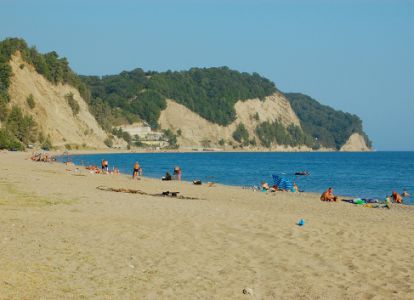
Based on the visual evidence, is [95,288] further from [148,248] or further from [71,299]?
[148,248]

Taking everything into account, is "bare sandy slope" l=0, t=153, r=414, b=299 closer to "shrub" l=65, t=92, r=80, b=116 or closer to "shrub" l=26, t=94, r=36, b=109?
"shrub" l=26, t=94, r=36, b=109

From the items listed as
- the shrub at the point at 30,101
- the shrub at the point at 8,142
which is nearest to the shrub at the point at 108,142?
the shrub at the point at 30,101

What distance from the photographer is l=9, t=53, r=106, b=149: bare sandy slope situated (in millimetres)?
109188

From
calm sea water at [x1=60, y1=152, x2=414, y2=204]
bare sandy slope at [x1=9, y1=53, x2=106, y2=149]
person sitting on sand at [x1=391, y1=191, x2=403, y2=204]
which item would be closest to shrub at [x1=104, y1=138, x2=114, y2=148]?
bare sandy slope at [x1=9, y1=53, x2=106, y2=149]

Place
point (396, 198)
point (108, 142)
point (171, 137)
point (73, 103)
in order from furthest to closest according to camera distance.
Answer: point (171, 137) < point (108, 142) < point (73, 103) < point (396, 198)

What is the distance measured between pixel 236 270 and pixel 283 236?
13.5ft

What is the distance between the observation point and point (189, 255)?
41.3ft

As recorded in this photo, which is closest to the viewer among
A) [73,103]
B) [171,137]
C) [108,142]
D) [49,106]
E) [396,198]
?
[396,198]

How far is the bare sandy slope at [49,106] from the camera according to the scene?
109188mm

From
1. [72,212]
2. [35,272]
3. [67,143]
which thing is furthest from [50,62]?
[35,272]

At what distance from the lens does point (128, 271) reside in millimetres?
10898

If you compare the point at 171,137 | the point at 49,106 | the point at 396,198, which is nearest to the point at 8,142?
the point at 49,106

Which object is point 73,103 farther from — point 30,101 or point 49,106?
point 30,101

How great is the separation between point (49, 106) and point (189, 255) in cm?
10819
